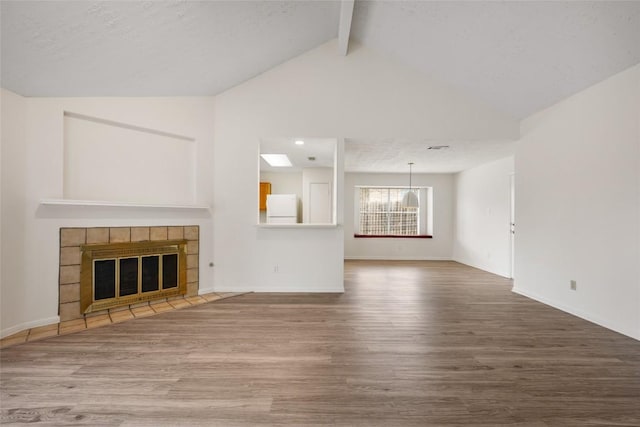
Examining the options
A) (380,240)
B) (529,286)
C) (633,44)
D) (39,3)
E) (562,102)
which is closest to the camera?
(39,3)

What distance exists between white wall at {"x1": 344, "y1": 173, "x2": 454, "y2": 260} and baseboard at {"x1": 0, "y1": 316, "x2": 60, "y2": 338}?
5.85 metres

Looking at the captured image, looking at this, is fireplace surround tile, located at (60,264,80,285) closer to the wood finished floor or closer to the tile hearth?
the tile hearth

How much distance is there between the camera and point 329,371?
6.46 feet

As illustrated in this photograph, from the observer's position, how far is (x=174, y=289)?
3725 mm

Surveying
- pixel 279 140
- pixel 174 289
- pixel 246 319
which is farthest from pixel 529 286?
pixel 174 289

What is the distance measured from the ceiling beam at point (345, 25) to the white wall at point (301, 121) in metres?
0.17

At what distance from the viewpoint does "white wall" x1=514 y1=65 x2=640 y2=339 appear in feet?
8.87

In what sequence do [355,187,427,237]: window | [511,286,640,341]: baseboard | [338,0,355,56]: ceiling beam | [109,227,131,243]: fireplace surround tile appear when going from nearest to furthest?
[511,286,640,341]: baseboard → [338,0,355,56]: ceiling beam → [109,227,131,243]: fireplace surround tile → [355,187,427,237]: window

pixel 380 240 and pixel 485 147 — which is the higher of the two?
pixel 485 147

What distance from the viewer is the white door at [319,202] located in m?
6.87

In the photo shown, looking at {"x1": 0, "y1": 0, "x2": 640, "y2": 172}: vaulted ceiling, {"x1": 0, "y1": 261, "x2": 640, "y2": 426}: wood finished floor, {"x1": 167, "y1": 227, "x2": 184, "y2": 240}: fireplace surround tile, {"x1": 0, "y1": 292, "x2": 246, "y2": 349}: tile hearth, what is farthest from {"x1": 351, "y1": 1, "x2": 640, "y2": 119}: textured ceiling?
{"x1": 0, "y1": 292, "x2": 246, "y2": 349}: tile hearth

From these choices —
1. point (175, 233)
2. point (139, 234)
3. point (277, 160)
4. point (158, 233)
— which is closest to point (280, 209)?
point (277, 160)

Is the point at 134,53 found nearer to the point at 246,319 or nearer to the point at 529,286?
the point at 246,319

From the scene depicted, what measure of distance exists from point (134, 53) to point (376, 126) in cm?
298
